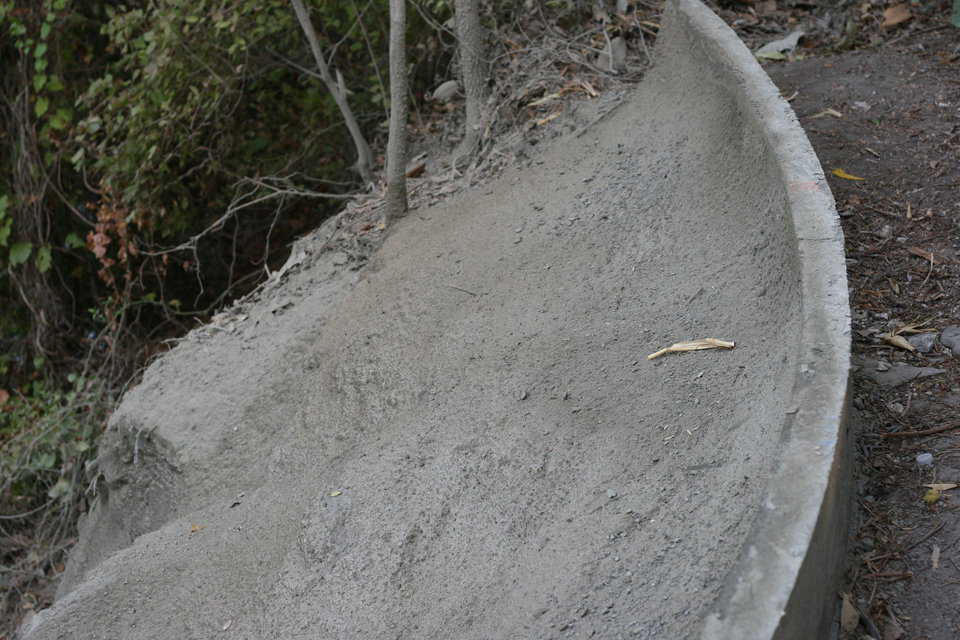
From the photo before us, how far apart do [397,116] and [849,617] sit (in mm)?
2685

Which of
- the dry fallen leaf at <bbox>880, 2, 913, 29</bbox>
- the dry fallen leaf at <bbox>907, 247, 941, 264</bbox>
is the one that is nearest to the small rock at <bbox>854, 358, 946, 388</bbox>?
the dry fallen leaf at <bbox>907, 247, 941, 264</bbox>

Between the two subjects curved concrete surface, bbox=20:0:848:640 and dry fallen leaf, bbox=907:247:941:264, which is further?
dry fallen leaf, bbox=907:247:941:264

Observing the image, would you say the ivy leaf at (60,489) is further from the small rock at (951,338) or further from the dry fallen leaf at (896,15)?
the dry fallen leaf at (896,15)

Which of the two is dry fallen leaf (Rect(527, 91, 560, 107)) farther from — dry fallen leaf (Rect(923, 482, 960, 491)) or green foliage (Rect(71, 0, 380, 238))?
dry fallen leaf (Rect(923, 482, 960, 491))

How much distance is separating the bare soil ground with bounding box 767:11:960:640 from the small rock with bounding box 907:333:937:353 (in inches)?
0.4

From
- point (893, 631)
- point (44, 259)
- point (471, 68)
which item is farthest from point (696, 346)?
point (44, 259)

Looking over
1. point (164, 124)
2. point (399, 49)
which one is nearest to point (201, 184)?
point (164, 124)

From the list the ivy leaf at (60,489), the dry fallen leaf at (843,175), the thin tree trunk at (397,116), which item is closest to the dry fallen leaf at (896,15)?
the dry fallen leaf at (843,175)

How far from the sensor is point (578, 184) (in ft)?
11.4

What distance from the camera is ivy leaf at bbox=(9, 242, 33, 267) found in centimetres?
618

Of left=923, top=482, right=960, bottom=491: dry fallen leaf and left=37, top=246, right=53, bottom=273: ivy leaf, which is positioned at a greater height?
left=37, top=246, right=53, bottom=273: ivy leaf

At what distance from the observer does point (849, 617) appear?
1979mm

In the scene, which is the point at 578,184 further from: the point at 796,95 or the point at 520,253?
the point at 796,95

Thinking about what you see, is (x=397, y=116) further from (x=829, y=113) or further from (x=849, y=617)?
(x=849, y=617)
